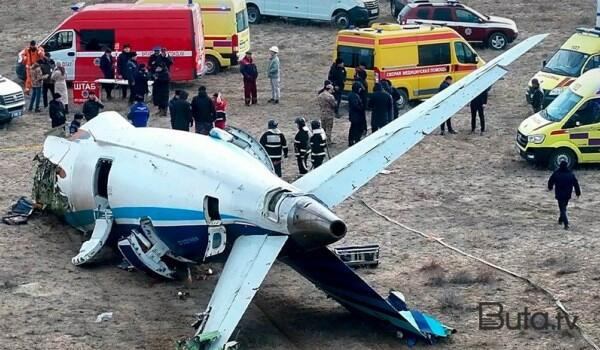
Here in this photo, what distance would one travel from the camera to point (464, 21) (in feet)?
129

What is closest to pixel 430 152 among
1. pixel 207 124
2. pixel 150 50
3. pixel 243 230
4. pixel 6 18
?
pixel 207 124

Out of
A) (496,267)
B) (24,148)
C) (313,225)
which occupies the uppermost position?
(313,225)

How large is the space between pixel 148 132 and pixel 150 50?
13.7 m

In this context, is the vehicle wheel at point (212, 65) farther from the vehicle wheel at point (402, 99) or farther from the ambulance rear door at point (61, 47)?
the vehicle wheel at point (402, 99)

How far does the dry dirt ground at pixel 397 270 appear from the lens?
18641mm

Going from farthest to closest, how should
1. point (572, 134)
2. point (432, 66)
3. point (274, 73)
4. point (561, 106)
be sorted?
point (274, 73), point (432, 66), point (561, 106), point (572, 134)

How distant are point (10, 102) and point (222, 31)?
289 inches

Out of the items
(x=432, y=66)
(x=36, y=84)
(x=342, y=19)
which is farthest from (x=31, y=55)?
(x=342, y=19)

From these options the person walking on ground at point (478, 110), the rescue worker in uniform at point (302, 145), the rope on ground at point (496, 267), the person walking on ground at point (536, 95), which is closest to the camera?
the rope on ground at point (496, 267)

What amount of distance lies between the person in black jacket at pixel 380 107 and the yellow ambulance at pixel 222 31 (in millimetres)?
7980

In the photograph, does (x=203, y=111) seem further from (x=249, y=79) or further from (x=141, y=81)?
(x=249, y=79)

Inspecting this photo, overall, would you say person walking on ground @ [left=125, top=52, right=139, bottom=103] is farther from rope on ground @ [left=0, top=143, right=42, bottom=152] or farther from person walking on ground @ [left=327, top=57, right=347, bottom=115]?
person walking on ground @ [left=327, top=57, right=347, bottom=115]

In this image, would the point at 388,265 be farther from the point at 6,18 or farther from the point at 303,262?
the point at 6,18

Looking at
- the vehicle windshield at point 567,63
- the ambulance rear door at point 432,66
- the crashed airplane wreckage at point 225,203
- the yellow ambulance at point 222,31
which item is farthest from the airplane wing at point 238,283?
the yellow ambulance at point 222,31
